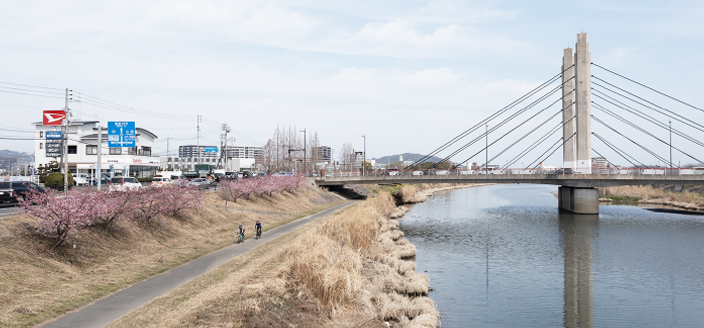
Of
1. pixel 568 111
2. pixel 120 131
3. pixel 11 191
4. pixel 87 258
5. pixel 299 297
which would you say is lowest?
pixel 299 297

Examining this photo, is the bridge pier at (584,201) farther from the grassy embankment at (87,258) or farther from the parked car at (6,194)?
the parked car at (6,194)

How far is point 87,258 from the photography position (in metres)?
25.8

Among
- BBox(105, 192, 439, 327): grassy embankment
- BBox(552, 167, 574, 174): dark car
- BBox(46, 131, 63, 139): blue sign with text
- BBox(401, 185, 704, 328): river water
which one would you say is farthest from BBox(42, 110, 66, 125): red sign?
BBox(552, 167, 574, 174): dark car

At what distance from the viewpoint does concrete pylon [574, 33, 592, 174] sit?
70.4 metres

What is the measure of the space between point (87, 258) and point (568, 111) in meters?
69.7

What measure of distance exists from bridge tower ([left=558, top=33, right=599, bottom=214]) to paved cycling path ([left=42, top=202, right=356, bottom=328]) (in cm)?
5471

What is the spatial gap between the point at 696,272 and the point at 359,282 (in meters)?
24.9

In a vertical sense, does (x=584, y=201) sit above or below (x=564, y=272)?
above

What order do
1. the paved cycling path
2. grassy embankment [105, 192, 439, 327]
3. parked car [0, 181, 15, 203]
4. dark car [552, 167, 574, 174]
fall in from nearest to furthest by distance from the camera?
grassy embankment [105, 192, 439, 327] → the paved cycling path → parked car [0, 181, 15, 203] → dark car [552, 167, 574, 174]

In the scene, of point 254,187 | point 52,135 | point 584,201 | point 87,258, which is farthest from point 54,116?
point 584,201

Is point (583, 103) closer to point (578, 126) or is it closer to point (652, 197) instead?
point (578, 126)

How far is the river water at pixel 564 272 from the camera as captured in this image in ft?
74.9

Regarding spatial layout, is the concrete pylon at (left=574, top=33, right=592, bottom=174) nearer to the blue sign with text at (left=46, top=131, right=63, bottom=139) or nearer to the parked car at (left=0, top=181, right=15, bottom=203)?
the parked car at (left=0, top=181, right=15, bottom=203)

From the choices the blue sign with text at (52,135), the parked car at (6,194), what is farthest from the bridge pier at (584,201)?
the blue sign with text at (52,135)
